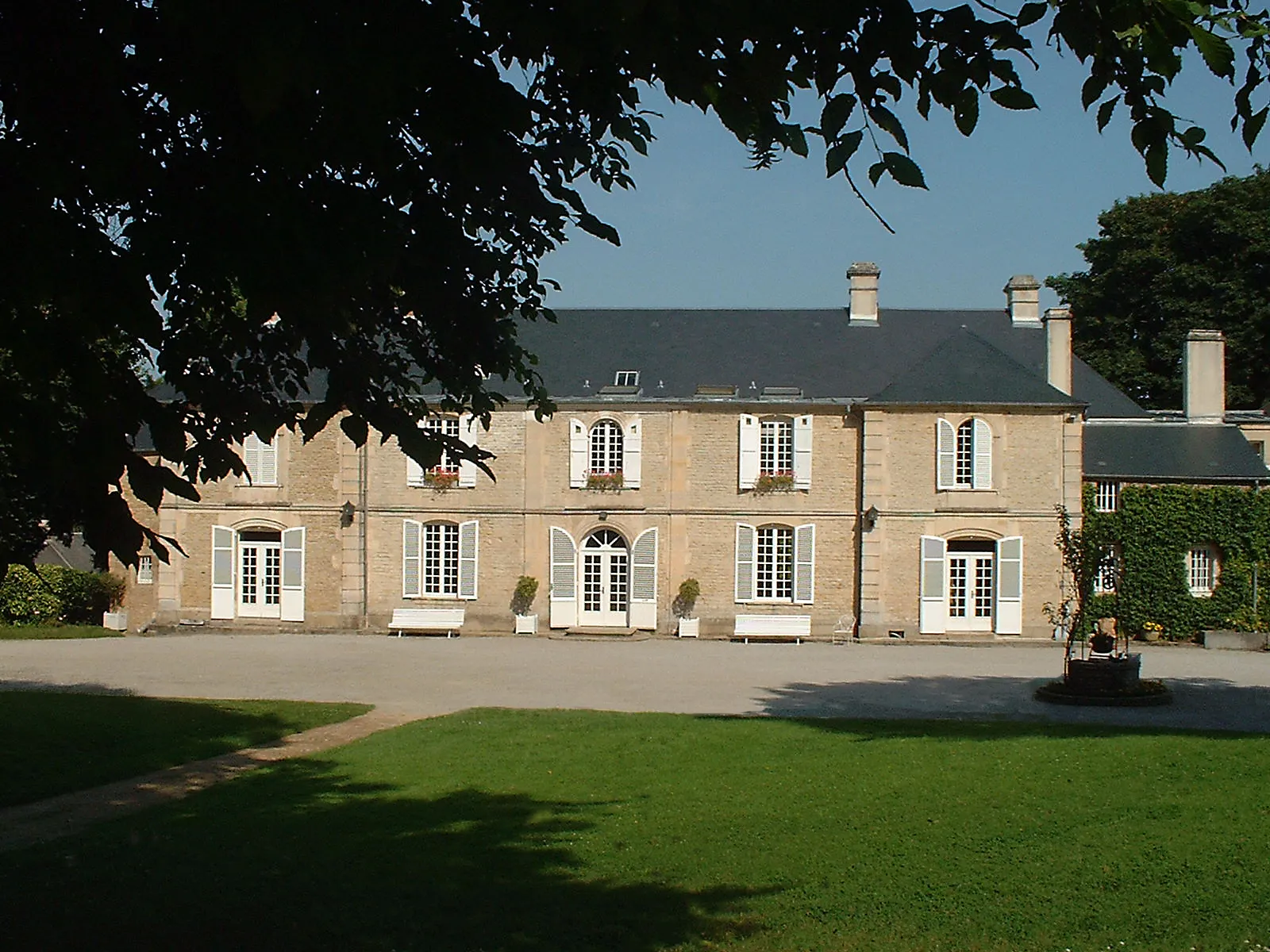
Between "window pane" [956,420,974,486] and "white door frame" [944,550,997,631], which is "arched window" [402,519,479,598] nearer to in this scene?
"white door frame" [944,550,997,631]

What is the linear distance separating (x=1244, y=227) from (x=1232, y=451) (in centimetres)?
1362

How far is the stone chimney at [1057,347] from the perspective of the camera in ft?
102

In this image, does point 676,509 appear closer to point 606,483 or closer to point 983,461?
point 606,483

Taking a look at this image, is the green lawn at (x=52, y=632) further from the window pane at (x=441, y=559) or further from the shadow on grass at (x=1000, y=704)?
the shadow on grass at (x=1000, y=704)

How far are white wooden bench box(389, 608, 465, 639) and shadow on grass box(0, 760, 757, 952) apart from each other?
19.8m

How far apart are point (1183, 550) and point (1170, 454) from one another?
95.3 inches

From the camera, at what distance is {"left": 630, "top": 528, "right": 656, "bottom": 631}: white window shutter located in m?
29.4

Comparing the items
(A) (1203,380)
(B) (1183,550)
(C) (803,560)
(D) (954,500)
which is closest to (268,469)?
(C) (803,560)

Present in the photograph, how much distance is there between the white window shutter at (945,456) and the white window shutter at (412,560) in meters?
11.6

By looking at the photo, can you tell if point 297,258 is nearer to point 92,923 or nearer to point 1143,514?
point 92,923

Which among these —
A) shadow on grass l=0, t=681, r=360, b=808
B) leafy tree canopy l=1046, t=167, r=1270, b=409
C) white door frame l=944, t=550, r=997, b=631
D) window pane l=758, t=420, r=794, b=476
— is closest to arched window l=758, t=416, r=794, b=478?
window pane l=758, t=420, r=794, b=476

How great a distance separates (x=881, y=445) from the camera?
95.1 ft

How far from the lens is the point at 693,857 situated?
784 cm

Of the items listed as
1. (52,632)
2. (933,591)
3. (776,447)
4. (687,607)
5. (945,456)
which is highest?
(776,447)
